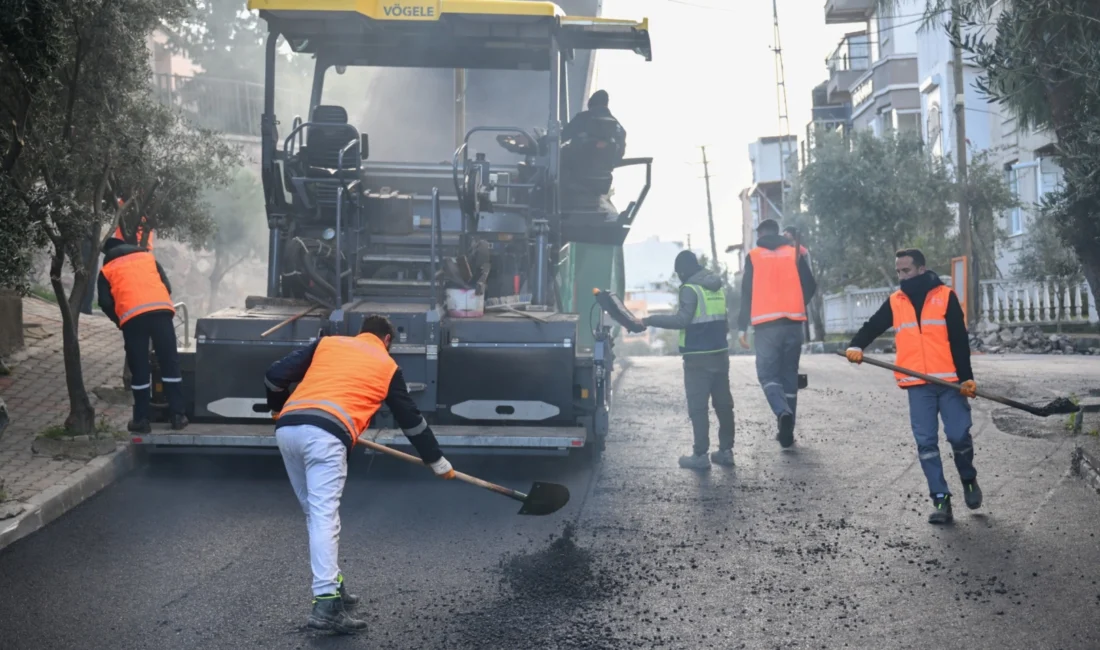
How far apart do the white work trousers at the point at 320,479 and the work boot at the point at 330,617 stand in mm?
88

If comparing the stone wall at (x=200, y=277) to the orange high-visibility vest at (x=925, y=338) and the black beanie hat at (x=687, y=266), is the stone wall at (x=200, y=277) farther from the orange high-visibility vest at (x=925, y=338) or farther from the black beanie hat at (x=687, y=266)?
the orange high-visibility vest at (x=925, y=338)

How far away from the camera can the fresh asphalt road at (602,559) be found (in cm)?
493

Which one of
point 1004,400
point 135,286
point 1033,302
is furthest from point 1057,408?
point 1033,302

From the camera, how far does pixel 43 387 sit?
37.7ft

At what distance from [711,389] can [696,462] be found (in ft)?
2.21

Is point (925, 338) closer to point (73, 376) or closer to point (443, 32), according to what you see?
point (443, 32)

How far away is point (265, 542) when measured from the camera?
6.59m

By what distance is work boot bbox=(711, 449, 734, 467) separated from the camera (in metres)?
9.05

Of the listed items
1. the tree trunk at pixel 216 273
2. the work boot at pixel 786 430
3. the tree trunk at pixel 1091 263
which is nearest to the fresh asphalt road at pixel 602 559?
the work boot at pixel 786 430

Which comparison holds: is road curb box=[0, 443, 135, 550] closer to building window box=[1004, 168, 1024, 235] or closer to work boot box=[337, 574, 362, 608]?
work boot box=[337, 574, 362, 608]

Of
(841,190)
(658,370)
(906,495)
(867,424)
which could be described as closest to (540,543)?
(906,495)

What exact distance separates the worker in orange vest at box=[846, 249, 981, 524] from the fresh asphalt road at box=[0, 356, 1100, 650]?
35cm

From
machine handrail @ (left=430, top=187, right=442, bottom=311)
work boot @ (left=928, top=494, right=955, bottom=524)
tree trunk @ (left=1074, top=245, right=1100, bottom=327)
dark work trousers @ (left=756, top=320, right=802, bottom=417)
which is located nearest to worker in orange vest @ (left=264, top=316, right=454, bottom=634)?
machine handrail @ (left=430, top=187, right=442, bottom=311)

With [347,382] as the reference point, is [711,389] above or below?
below
